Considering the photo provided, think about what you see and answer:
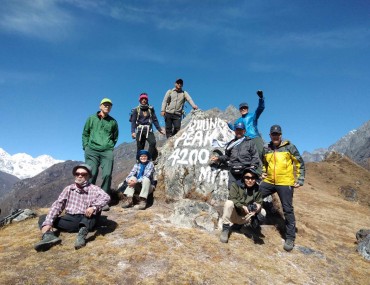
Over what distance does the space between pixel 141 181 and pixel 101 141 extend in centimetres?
252

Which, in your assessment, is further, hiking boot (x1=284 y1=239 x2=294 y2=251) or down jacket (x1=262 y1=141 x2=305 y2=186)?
down jacket (x1=262 y1=141 x2=305 y2=186)

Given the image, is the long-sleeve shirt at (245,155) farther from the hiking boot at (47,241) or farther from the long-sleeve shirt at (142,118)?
the hiking boot at (47,241)

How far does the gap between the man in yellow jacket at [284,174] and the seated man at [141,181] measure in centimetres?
497

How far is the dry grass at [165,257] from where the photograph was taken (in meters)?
7.45

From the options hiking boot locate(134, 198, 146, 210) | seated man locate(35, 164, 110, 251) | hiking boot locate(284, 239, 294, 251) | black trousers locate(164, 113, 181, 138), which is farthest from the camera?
black trousers locate(164, 113, 181, 138)

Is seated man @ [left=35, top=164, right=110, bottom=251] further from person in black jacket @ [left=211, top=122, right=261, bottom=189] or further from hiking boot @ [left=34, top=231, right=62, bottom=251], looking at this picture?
person in black jacket @ [left=211, top=122, right=261, bottom=189]

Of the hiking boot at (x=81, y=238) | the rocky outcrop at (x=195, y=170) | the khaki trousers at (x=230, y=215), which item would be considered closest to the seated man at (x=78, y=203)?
the hiking boot at (x=81, y=238)

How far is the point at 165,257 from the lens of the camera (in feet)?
28.0

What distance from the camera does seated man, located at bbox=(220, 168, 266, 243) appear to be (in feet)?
33.2

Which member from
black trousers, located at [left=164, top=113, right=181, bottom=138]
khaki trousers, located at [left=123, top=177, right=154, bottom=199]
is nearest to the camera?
khaki trousers, located at [left=123, top=177, right=154, bottom=199]

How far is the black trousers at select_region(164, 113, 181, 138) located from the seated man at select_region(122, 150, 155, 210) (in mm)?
→ 3857

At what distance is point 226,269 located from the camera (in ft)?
27.4

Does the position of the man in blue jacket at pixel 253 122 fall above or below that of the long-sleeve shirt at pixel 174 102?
below

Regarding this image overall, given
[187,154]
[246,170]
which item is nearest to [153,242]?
[246,170]
